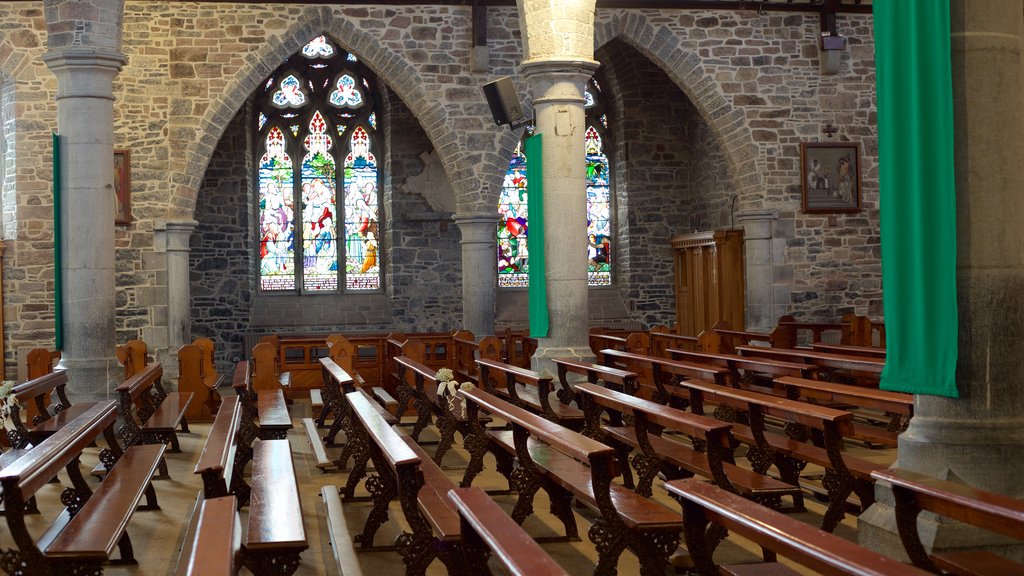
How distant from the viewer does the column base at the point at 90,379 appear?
8.14 meters

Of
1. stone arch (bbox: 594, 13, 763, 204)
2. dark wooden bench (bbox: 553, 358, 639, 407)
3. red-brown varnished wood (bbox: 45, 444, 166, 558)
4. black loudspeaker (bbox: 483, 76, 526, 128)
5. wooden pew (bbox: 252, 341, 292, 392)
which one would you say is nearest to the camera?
red-brown varnished wood (bbox: 45, 444, 166, 558)

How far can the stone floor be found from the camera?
4605 mm

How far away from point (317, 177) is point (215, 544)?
15073 millimetres

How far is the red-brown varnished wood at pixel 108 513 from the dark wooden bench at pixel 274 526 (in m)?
0.49

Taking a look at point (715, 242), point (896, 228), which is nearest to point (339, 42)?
point (715, 242)

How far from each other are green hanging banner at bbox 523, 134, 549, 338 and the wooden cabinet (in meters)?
7.29

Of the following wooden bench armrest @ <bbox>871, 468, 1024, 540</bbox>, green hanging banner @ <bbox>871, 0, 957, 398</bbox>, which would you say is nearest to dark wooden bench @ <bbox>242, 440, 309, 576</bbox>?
wooden bench armrest @ <bbox>871, 468, 1024, 540</bbox>

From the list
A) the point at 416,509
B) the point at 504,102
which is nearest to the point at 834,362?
the point at 416,509

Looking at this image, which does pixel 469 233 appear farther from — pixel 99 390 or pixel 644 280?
pixel 99 390

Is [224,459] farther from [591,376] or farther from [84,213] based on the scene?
[84,213]

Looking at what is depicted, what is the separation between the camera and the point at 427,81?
14.8 metres

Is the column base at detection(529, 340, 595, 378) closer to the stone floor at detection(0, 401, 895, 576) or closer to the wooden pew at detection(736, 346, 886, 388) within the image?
the wooden pew at detection(736, 346, 886, 388)

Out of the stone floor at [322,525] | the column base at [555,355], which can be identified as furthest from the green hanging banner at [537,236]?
the stone floor at [322,525]

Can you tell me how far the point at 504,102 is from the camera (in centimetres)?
1113
